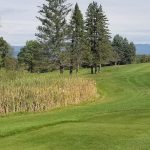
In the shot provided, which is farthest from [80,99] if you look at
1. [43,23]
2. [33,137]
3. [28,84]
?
[43,23]

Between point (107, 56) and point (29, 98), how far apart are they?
53143 millimetres

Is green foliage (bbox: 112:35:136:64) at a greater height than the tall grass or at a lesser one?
greater

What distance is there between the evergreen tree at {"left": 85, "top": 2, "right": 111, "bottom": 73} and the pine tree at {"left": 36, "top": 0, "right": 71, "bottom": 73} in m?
10.0

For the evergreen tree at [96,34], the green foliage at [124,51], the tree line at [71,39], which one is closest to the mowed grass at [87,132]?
the tree line at [71,39]

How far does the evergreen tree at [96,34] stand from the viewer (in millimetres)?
76812

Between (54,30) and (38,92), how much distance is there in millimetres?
41843

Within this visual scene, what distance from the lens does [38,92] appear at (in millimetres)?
26156

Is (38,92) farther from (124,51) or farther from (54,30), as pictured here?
(124,51)

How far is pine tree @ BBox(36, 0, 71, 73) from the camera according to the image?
66312 millimetres

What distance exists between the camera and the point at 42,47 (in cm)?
6844

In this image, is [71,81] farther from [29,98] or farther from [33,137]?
[33,137]

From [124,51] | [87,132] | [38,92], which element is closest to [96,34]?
[124,51]

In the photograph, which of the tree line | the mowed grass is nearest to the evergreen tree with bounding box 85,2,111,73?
the tree line

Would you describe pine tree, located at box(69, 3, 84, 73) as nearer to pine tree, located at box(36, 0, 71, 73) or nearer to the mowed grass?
pine tree, located at box(36, 0, 71, 73)
